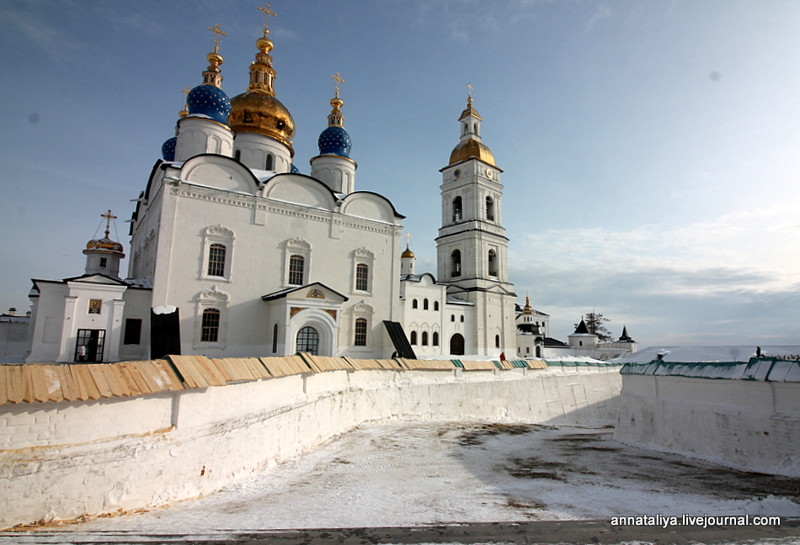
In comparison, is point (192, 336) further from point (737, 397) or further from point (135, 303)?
point (737, 397)

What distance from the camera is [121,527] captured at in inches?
173

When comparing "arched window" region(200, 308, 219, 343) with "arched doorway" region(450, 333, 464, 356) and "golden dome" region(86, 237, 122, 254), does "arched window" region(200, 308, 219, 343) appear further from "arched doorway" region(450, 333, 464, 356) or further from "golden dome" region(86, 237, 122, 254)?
"arched doorway" region(450, 333, 464, 356)

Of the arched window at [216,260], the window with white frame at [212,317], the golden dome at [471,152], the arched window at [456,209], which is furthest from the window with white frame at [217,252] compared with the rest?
the golden dome at [471,152]

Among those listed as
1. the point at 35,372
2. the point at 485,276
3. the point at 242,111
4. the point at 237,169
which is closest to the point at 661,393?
the point at 35,372

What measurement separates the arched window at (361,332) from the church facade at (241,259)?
0.29ft

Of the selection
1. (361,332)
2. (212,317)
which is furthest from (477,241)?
(212,317)

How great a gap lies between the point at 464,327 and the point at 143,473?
26794mm

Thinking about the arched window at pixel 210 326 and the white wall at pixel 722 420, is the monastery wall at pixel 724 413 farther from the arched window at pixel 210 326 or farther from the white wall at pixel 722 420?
the arched window at pixel 210 326

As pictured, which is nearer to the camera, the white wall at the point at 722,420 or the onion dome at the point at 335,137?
the white wall at the point at 722,420

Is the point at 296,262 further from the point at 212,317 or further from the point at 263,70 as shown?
the point at 263,70

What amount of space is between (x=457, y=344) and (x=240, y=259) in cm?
1706

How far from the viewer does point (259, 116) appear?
22.0 metres

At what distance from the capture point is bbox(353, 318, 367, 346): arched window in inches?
790

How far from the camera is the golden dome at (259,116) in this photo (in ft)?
71.7
